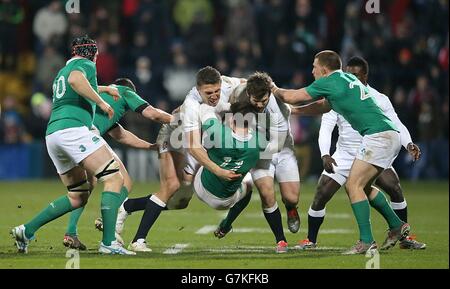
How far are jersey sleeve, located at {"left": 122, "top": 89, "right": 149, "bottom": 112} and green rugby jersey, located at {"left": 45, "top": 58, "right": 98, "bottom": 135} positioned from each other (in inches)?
29.3

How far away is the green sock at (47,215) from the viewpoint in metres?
11.0

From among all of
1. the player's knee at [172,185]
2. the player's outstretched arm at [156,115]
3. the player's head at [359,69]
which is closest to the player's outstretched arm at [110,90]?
the player's outstretched arm at [156,115]

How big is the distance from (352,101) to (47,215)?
10.9ft

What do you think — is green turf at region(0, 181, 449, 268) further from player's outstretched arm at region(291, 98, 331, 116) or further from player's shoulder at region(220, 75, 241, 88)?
player's shoulder at region(220, 75, 241, 88)

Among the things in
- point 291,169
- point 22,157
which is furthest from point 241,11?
point 291,169

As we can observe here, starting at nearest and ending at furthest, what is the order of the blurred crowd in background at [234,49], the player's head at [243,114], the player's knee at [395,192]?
the player's head at [243,114] < the player's knee at [395,192] < the blurred crowd in background at [234,49]

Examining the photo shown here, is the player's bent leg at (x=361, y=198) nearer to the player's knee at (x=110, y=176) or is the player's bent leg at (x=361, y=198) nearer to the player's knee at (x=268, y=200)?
the player's knee at (x=268, y=200)

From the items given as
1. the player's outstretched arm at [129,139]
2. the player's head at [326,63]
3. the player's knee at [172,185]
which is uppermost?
the player's head at [326,63]

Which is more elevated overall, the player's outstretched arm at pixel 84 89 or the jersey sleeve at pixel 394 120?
the player's outstretched arm at pixel 84 89

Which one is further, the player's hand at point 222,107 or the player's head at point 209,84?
the player's hand at point 222,107

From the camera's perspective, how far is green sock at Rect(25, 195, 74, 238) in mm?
10953

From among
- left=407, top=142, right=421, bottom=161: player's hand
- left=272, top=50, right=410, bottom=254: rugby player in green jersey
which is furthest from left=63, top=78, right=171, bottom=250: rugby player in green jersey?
left=407, top=142, right=421, bottom=161: player's hand

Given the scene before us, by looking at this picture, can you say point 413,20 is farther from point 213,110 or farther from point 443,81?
point 213,110

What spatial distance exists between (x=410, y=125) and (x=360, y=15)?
268 cm
